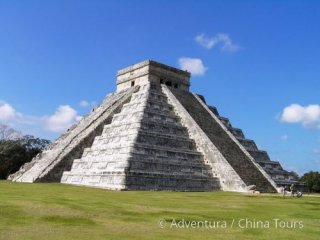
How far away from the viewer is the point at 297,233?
10234mm

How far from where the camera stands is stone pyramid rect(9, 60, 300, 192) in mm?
24875

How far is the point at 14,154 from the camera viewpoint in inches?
1763

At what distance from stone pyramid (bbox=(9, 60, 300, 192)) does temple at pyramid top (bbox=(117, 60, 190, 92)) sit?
10 cm

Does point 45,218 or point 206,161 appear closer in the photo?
point 45,218

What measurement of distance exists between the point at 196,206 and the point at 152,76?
22.8 metres

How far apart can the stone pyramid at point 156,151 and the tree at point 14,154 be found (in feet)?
35.6

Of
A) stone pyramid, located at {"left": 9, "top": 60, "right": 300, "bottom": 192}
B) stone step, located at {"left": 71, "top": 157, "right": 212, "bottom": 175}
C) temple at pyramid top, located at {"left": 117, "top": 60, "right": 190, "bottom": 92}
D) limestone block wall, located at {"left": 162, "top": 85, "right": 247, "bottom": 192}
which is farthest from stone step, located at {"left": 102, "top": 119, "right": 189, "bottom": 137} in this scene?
temple at pyramid top, located at {"left": 117, "top": 60, "right": 190, "bottom": 92}

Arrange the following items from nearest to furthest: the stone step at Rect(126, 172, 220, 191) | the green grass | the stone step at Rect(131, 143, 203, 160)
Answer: the green grass < the stone step at Rect(126, 172, 220, 191) < the stone step at Rect(131, 143, 203, 160)

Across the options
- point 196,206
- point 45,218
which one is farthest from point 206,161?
point 45,218

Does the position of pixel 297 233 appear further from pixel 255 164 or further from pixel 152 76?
pixel 152 76

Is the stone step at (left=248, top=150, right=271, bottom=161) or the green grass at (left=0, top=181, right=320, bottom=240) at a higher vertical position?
the stone step at (left=248, top=150, right=271, bottom=161)

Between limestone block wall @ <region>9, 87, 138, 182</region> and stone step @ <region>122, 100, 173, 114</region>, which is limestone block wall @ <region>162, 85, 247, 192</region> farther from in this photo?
limestone block wall @ <region>9, 87, 138, 182</region>

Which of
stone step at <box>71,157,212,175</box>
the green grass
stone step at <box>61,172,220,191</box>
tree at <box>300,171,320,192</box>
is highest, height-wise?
tree at <box>300,171,320,192</box>

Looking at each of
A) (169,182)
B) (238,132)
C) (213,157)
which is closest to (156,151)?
(169,182)
